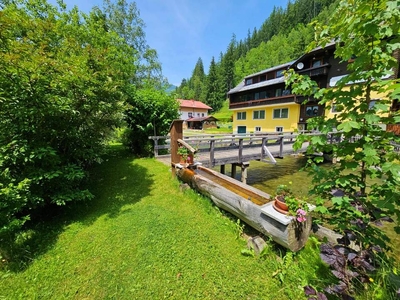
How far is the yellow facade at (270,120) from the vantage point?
69.0 feet

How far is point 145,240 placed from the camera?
3.17 meters

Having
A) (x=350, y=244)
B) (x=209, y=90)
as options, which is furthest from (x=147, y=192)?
(x=209, y=90)

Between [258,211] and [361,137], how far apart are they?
167 centimetres

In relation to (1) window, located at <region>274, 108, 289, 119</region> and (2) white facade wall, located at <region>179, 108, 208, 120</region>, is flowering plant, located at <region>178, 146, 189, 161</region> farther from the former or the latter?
(2) white facade wall, located at <region>179, 108, 208, 120</region>

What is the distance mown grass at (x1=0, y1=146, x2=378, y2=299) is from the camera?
7.45 feet

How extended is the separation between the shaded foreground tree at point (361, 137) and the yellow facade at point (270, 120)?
19379 millimetres

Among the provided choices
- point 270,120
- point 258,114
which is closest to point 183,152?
point 270,120

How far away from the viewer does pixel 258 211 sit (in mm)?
2820

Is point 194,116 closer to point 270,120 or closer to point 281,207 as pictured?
point 270,120

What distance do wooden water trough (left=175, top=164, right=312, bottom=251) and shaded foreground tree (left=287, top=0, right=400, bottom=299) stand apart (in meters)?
0.60

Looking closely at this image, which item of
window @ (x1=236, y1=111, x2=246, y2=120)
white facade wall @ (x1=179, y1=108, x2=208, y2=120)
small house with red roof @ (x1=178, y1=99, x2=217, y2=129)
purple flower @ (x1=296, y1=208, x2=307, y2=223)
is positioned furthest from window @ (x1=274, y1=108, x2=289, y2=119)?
white facade wall @ (x1=179, y1=108, x2=208, y2=120)

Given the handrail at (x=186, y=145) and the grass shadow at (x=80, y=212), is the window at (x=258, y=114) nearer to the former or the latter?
A: the grass shadow at (x=80, y=212)

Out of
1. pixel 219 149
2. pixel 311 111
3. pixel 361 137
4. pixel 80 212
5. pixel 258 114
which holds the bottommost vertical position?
pixel 80 212

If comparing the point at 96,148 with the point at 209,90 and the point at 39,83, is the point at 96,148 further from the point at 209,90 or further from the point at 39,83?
the point at 209,90
